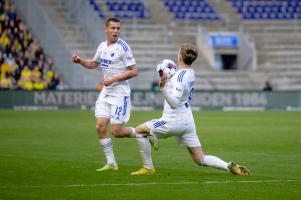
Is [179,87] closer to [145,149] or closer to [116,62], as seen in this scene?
[145,149]

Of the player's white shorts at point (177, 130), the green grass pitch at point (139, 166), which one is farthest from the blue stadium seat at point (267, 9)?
the player's white shorts at point (177, 130)

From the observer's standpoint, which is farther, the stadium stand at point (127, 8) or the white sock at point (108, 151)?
the stadium stand at point (127, 8)

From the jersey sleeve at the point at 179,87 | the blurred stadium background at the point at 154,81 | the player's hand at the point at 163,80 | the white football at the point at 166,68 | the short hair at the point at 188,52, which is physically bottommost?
the blurred stadium background at the point at 154,81

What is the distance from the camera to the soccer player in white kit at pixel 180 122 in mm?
13453

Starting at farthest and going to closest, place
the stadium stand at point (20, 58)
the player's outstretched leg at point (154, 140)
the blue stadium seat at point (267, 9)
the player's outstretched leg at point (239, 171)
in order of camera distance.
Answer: the blue stadium seat at point (267, 9)
the stadium stand at point (20, 58)
the player's outstretched leg at point (154, 140)
the player's outstretched leg at point (239, 171)

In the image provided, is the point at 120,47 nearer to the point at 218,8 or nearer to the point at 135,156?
the point at 135,156

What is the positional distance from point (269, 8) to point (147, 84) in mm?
11344

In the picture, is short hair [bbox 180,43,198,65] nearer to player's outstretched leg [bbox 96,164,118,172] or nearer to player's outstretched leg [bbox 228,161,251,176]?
player's outstretched leg [bbox 228,161,251,176]

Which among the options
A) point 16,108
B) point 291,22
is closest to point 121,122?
point 16,108

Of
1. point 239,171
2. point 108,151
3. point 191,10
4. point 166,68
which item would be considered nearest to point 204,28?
point 191,10

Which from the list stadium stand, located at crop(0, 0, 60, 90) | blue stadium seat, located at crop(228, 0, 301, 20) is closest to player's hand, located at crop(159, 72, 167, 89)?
stadium stand, located at crop(0, 0, 60, 90)

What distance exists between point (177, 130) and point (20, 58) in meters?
30.4

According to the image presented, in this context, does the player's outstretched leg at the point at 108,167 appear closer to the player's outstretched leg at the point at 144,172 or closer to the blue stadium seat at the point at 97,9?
the player's outstretched leg at the point at 144,172

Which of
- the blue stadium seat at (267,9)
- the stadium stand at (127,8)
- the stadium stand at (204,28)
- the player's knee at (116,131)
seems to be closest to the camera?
the player's knee at (116,131)
